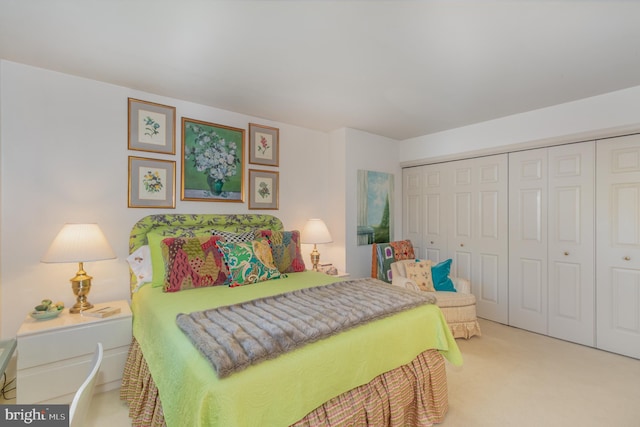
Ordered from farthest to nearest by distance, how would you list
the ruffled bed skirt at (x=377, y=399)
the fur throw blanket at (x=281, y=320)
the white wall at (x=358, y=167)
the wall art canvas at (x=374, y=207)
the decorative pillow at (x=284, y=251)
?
1. the wall art canvas at (x=374, y=207)
2. the white wall at (x=358, y=167)
3. the decorative pillow at (x=284, y=251)
4. the ruffled bed skirt at (x=377, y=399)
5. the fur throw blanket at (x=281, y=320)

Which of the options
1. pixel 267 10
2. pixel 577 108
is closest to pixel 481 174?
pixel 577 108

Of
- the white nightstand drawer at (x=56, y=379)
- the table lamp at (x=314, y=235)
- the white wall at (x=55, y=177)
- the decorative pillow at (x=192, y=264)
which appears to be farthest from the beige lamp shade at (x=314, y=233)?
the white nightstand drawer at (x=56, y=379)

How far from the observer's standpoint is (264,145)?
3.39 metres

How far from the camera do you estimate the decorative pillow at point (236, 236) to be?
8.87 ft

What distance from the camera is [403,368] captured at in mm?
1723

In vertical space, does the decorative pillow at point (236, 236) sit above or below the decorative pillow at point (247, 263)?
above

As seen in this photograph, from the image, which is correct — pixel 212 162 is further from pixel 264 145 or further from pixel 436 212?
pixel 436 212

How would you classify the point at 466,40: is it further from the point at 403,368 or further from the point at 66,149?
the point at 66,149

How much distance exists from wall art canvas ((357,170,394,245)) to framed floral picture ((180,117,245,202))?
159 centimetres

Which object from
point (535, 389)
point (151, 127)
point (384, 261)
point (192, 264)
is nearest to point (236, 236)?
point (192, 264)

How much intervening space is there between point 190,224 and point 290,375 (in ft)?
6.68

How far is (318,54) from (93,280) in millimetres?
2538

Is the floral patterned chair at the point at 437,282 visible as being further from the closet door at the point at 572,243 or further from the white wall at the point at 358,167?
the closet door at the point at 572,243

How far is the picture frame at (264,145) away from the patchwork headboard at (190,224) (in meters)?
0.65
